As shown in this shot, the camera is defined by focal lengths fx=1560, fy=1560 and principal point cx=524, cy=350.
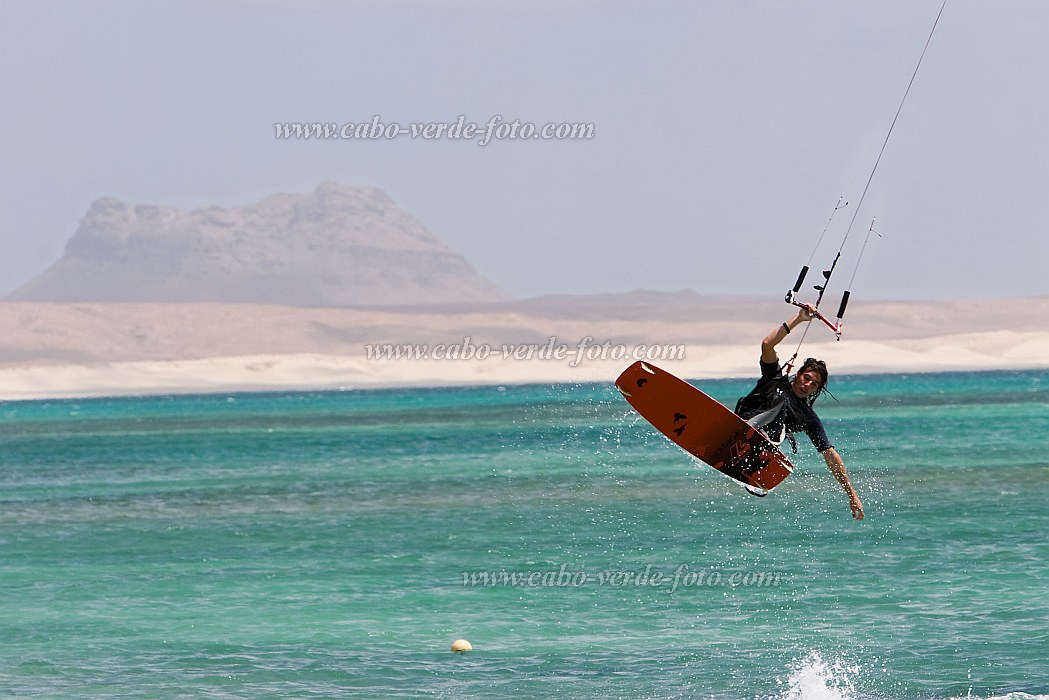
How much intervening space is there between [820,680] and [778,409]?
12.0ft

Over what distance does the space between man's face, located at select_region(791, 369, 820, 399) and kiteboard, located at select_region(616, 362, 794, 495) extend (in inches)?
24.2

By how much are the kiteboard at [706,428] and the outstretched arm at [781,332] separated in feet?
2.17

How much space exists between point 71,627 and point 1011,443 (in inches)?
1311

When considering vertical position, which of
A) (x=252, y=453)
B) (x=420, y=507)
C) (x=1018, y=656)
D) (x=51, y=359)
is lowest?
(x=51, y=359)

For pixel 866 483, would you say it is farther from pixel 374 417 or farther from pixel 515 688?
pixel 374 417

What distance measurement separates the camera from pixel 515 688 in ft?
50.1

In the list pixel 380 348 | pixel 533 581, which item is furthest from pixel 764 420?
pixel 380 348

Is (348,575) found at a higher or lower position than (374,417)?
higher

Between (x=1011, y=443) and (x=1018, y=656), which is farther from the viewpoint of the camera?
(x=1011, y=443)

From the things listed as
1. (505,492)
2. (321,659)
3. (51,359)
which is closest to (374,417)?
(505,492)

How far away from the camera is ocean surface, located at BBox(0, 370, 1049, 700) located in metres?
15.9

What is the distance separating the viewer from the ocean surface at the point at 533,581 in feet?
52.0

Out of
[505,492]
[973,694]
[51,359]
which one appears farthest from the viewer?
[51,359]

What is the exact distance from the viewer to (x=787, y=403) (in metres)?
13.3
